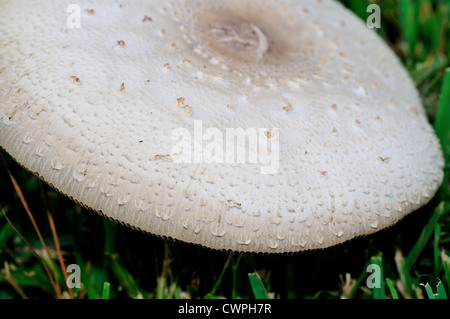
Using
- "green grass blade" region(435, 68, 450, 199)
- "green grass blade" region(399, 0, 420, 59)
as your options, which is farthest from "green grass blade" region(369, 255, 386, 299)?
"green grass blade" region(399, 0, 420, 59)

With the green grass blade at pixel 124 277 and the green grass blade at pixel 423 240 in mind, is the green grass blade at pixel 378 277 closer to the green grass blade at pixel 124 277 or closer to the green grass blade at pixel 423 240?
the green grass blade at pixel 423 240

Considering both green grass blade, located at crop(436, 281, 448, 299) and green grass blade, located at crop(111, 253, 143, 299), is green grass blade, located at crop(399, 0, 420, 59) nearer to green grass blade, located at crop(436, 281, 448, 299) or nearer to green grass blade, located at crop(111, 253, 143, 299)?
green grass blade, located at crop(436, 281, 448, 299)

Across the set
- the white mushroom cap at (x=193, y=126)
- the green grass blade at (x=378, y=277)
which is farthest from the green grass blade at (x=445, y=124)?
the green grass blade at (x=378, y=277)

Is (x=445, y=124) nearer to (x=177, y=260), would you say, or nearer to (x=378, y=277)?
(x=378, y=277)

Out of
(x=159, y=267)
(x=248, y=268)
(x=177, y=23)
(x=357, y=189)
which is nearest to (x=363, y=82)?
(x=357, y=189)

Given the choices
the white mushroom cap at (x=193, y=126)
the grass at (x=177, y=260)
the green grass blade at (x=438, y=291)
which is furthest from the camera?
the grass at (x=177, y=260)
